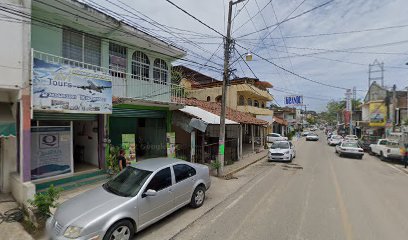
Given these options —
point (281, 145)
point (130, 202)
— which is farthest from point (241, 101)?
point (130, 202)

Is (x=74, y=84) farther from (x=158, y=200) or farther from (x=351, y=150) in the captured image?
(x=351, y=150)

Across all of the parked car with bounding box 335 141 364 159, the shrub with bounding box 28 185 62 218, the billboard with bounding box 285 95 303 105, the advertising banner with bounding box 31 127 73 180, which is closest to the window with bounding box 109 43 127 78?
the advertising banner with bounding box 31 127 73 180

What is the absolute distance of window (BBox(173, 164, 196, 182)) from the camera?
6.46 m

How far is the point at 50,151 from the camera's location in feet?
27.1

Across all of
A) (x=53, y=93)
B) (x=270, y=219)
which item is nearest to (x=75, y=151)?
(x=53, y=93)

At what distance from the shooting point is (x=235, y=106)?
27562 millimetres

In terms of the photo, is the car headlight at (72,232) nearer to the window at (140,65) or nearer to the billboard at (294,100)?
the window at (140,65)

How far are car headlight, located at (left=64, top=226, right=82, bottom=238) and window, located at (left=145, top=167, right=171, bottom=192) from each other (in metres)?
1.60

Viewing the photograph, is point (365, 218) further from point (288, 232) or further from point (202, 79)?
point (202, 79)

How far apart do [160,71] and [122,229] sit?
9.32 m

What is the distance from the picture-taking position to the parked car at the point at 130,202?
14.4 ft

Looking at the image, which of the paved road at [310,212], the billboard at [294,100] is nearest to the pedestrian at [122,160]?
the paved road at [310,212]

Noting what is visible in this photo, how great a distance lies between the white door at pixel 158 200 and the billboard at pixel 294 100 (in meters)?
27.3

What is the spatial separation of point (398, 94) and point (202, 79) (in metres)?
30.8
